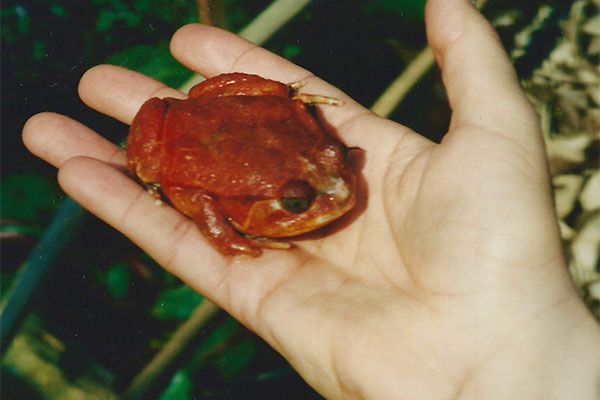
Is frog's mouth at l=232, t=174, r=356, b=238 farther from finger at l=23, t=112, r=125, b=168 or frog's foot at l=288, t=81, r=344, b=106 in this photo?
finger at l=23, t=112, r=125, b=168

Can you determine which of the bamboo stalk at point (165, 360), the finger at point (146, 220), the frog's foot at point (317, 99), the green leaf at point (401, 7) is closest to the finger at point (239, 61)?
the frog's foot at point (317, 99)

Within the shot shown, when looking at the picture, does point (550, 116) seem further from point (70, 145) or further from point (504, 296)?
point (70, 145)

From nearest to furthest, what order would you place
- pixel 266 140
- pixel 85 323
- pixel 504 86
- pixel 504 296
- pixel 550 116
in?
pixel 504 296, pixel 504 86, pixel 266 140, pixel 85 323, pixel 550 116

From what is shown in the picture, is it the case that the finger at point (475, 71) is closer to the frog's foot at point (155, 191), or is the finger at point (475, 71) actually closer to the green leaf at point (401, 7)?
the frog's foot at point (155, 191)

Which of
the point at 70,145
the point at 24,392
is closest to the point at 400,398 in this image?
the point at 70,145

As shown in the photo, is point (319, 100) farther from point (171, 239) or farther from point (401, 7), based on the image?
point (401, 7)

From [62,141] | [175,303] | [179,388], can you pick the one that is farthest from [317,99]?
[179,388]
